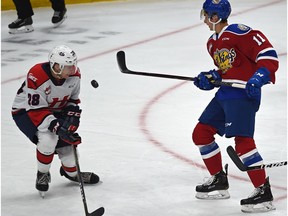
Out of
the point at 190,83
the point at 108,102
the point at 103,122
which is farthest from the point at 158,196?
the point at 190,83

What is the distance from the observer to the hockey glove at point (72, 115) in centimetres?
418

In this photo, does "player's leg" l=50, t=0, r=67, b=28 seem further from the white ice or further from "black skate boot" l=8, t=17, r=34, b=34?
"black skate boot" l=8, t=17, r=34, b=34

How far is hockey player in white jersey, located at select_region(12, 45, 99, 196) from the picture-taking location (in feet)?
13.5

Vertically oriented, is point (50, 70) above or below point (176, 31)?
above

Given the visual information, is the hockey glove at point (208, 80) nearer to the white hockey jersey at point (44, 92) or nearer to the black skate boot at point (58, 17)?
the white hockey jersey at point (44, 92)

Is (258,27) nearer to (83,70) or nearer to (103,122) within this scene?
(83,70)

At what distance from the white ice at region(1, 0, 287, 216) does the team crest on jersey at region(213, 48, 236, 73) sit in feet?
1.96

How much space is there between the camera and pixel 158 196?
4207 millimetres

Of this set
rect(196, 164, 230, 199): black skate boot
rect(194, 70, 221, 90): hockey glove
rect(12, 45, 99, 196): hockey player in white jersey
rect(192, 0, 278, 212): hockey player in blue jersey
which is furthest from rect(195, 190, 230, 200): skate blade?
rect(12, 45, 99, 196): hockey player in white jersey

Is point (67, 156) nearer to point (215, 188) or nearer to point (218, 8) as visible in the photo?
point (215, 188)

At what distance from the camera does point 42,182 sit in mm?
4258

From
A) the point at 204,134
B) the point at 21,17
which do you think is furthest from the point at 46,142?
the point at 21,17

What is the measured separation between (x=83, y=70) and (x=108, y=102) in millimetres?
917

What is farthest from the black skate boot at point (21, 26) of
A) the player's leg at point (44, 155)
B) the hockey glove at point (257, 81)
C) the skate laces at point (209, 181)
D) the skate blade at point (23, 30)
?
the hockey glove at point (257, 81)
